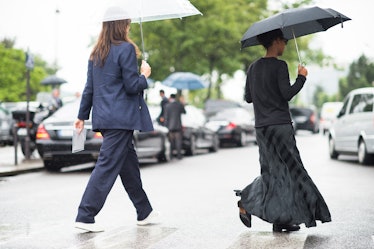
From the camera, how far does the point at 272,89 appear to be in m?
6.67

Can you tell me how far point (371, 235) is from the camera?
21.7 feet

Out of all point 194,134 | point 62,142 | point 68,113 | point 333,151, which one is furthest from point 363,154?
point 194,134

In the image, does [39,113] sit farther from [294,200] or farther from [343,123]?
[294,200]

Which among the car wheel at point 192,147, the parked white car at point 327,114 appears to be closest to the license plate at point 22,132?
the car wheel at point 192,147

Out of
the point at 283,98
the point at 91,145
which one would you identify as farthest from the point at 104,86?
the point at 91,145

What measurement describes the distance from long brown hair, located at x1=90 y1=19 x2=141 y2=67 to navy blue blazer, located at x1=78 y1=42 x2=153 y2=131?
5cm

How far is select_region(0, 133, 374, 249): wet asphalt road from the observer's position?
249 inches

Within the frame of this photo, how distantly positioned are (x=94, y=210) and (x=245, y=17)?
36151mm

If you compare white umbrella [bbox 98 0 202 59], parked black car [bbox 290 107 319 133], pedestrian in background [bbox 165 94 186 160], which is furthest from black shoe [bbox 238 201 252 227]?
parked black car [bbox 290 107 319 133]

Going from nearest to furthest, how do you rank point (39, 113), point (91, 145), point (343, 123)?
point (91, 145) < point (343, 123) < point (39, 113)

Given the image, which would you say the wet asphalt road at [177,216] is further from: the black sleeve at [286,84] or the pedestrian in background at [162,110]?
Answer: the pedestrian in background at [162,110]

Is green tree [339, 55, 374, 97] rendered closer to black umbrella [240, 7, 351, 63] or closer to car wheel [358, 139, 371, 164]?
car wheel [358, 139, 371, 164]

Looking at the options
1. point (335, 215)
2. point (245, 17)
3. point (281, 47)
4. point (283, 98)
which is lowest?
point (335, 215)

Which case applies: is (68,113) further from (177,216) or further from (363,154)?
(177,216)
